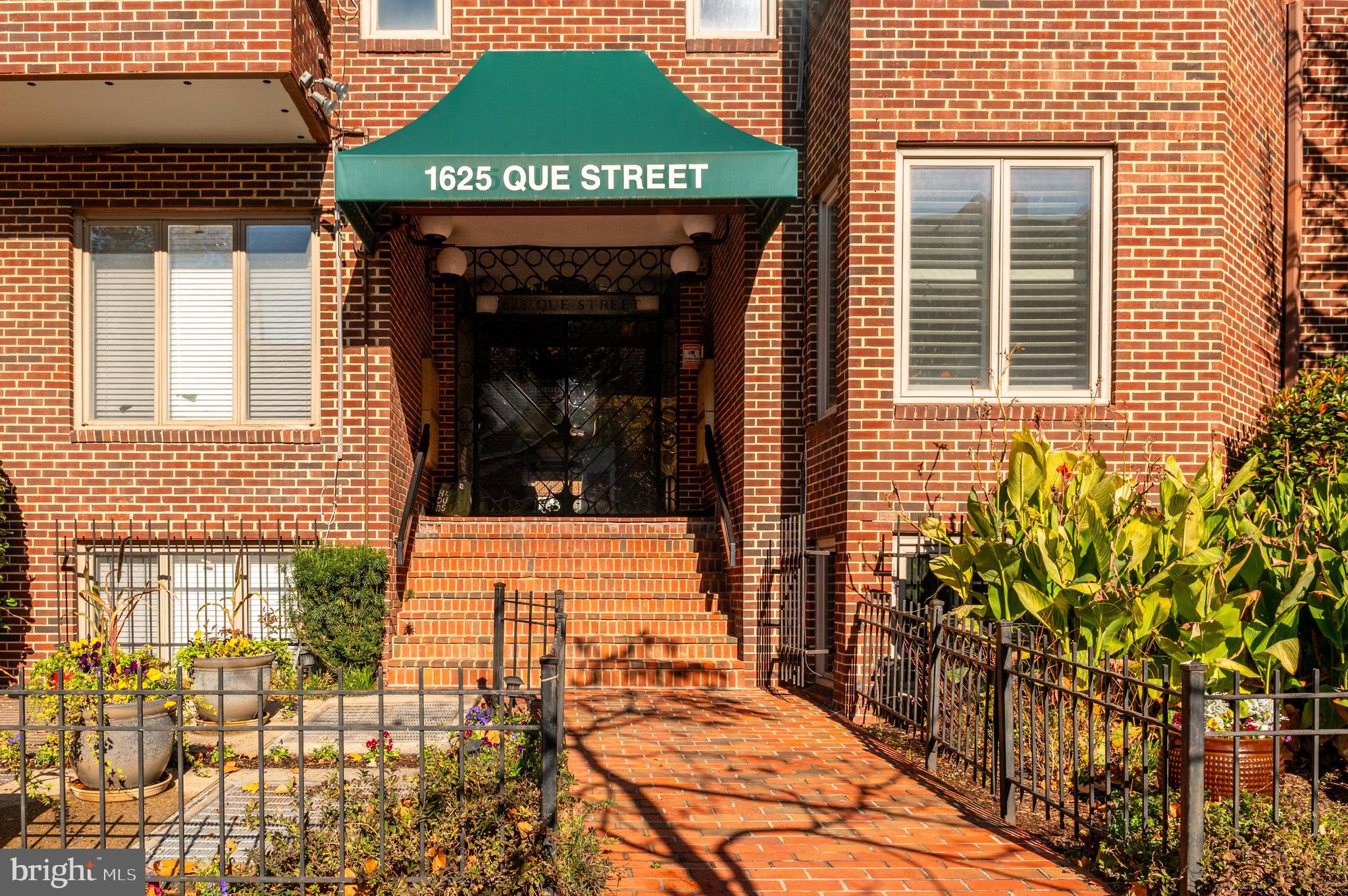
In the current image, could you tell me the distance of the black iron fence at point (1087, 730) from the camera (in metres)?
4.80

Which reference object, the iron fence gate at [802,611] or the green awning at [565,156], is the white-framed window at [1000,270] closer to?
the green awning at [565,156]

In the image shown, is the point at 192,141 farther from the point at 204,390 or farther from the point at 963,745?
the point at 963,745

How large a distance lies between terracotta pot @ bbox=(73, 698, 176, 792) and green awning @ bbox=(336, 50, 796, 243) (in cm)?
404

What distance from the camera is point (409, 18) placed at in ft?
34.3

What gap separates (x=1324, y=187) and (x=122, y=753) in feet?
34.3

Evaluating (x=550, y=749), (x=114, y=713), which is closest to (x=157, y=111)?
(x=114, y=713)

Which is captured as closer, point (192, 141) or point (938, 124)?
point (938, 124)

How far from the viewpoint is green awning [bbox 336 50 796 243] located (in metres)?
8.40

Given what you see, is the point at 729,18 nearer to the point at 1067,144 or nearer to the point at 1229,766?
the point at 1067,144

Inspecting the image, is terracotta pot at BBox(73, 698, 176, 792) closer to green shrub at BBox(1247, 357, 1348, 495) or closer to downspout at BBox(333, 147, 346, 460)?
downspout at BBox(333, 147, 346, 460)

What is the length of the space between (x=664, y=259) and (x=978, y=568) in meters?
7.41

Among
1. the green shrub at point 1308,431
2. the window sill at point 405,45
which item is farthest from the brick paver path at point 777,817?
the window sill at point 405,45

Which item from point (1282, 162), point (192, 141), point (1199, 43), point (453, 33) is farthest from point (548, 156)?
point (1282, 162)

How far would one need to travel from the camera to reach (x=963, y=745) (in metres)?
6.61
